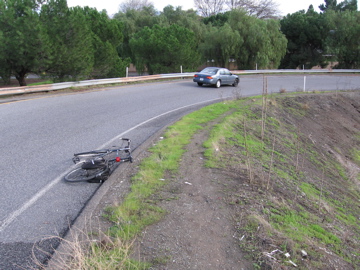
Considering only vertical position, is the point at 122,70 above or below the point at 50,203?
above

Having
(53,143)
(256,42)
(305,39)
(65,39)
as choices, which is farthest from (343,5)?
(53,143)

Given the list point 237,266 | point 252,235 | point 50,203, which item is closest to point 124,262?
point 237,266

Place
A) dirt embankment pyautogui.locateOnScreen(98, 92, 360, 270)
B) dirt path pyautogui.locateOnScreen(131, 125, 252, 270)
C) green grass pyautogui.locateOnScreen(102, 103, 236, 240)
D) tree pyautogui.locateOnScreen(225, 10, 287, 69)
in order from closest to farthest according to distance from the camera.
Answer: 1. dirt path pyautogui.locateOnScreen(131, 125, 252, 270)
2. dirt embankment pyautogui.locateOnScreen(98, 92, 360, 270)
3. green grass pyautogui.locateOnScreen(102, 103, 236, 240)
4. tree pyautogui.locateOnScreen(225, 10, 287, 69)

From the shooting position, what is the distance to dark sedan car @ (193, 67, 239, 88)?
22.7m

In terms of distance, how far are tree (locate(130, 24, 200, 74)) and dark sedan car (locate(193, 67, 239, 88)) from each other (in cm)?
720

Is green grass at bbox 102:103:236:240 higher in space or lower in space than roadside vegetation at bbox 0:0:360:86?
lower

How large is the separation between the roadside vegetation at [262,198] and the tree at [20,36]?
33.1 ft

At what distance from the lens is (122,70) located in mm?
25453

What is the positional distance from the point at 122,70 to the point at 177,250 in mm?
22519

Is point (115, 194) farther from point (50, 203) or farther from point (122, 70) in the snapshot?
point (122, 70)

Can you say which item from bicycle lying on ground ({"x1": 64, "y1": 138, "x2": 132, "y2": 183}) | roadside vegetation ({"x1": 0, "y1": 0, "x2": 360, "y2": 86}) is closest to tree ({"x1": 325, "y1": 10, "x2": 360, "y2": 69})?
roadside vegetation ({"x1": 0, "y1": 0, "x2": 360, "y2": 86})

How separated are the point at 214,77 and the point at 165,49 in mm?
8936

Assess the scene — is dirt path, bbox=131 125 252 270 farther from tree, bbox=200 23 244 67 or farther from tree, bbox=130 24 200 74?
tree, bbox=200 23 244 67

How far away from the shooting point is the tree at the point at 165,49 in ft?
98.4
